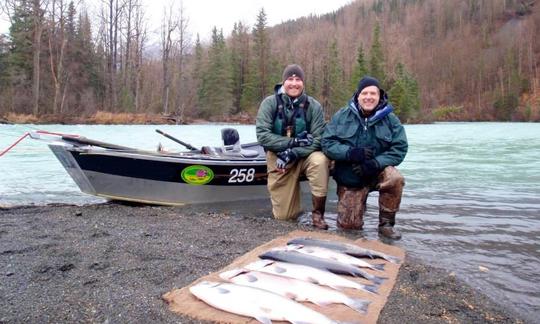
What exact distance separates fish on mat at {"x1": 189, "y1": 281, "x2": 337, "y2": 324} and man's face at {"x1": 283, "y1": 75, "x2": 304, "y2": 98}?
283 cm

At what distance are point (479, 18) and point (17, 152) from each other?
108 meters

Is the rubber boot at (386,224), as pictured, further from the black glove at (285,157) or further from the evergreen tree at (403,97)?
the evergreen tree at (403,97)

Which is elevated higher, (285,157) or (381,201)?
(285,157)

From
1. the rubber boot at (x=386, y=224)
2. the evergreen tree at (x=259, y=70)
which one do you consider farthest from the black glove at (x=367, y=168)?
the evergreen tree at (x=259, y=70)

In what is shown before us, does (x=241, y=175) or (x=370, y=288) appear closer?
(x=370, y=288)

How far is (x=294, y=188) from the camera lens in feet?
17.2

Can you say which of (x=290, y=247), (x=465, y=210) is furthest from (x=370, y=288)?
(x=465, y=210)

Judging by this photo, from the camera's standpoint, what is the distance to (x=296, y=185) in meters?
5.23

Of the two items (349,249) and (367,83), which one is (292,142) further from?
(349,249)

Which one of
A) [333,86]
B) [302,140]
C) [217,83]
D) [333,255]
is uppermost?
[333,86]

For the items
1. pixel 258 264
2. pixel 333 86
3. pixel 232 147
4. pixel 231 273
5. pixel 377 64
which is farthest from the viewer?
pixel 333 86

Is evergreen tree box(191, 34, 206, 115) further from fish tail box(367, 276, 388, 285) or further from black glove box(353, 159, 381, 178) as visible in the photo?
fish tail box(367, 276, 388, 285)

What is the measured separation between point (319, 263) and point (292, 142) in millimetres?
1924

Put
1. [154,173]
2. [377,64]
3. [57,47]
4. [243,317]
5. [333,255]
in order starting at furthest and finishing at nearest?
[377,64]
[57,47]
[154,173]
[333,255]
[243,317]
